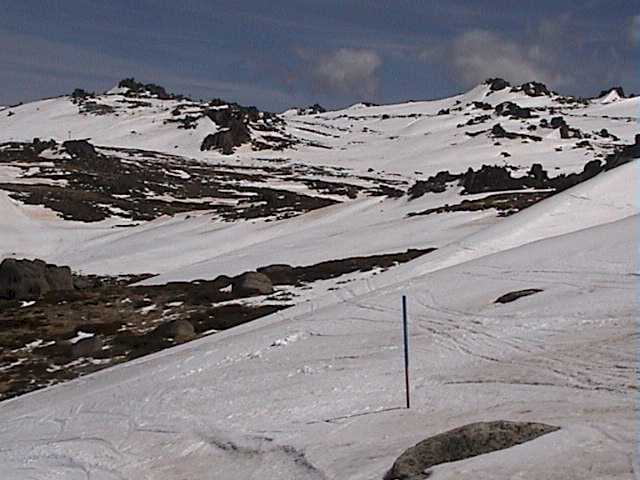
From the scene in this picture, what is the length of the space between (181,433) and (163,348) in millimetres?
12566

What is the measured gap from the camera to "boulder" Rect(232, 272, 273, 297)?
35.8m

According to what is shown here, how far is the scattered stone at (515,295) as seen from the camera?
22.0 m

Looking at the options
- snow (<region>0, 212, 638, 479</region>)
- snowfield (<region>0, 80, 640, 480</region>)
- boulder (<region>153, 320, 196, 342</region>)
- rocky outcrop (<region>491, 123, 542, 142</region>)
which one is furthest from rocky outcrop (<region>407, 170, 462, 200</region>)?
rocky outcrop (<region>491, 123, 542, 142</region>)

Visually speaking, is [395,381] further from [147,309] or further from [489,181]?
[489,181]

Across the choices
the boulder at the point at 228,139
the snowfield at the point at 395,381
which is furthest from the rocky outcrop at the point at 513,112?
the snowfield at the point at 395,381

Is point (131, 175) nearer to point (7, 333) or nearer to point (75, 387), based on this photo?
point (7, 333)

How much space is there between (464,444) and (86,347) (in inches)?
831

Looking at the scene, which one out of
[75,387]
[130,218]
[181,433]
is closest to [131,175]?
[130,218]

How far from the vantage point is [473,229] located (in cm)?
4522

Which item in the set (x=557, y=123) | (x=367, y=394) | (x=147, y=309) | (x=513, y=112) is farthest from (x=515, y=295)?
(x=513, y=112)

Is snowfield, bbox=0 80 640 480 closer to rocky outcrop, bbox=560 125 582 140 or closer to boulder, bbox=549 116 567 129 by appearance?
rocky outcrop, bbox=560 125 582 140

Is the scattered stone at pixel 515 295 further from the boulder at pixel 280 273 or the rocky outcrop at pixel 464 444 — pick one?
the boulder at pixel 280 273

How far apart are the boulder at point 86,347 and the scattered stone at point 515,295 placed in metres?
15.3

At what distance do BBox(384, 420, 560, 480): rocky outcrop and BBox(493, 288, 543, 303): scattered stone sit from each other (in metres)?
11.5
